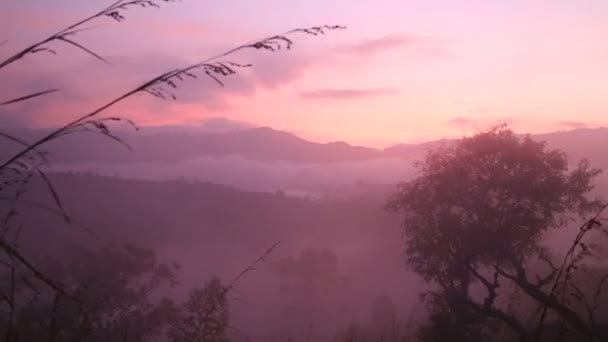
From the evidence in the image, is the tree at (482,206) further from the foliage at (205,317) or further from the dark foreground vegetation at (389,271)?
the foliage at (205,317)

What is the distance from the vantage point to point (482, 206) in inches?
774

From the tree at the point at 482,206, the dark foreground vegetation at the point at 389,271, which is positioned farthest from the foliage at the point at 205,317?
the tree at the point at 482,206

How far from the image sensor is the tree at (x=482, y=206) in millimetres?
19094

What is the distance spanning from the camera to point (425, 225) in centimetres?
2080

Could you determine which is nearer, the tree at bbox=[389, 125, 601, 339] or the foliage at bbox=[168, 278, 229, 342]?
the foliage at bbox=[168, 278, 229, 342]

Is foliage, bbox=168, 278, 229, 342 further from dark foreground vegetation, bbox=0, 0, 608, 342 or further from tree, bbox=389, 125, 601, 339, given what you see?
tree, bbox=389, 125, 601, 339

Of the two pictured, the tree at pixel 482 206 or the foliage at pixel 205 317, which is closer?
the foliage at pixel 205 317

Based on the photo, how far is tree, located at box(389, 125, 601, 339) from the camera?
19.1 meters

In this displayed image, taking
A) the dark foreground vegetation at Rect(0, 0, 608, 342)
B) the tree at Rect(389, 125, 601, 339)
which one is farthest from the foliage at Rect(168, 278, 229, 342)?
the tree at Rect(389, 125, 601, 339)

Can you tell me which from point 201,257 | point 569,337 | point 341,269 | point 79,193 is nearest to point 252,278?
point 341,269

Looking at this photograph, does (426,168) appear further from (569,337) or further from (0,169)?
(0,169)

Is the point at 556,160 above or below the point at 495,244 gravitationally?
above

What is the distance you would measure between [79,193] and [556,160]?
19459cm

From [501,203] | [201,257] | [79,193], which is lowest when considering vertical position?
[201,257]
